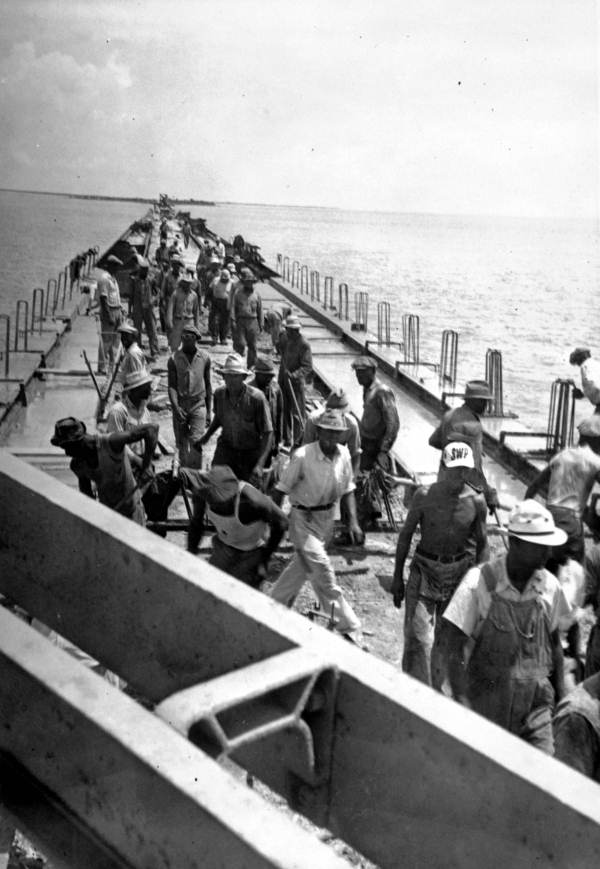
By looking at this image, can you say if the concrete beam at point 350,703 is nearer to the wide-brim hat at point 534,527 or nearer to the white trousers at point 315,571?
the wide-brim hat at point 534,527

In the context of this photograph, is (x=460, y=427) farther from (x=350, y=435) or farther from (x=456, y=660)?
(x=456, y=660)

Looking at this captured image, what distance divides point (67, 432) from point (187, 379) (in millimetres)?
3673

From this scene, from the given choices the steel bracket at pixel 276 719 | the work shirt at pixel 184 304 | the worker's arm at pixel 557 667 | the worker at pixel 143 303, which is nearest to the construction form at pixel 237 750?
the steel bracket at pixel 276 719

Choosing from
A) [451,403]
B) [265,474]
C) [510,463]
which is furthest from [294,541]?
[451,403]

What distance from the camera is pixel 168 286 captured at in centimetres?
1975

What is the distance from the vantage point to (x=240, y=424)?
25.8 ft

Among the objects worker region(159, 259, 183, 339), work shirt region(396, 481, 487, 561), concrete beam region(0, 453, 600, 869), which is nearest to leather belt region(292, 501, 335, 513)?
work shirt region(396, 481, 487, 561)

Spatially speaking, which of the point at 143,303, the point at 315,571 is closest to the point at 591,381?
the point at 315,571

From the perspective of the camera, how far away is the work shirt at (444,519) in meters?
5.53

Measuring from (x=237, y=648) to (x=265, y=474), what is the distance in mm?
5841

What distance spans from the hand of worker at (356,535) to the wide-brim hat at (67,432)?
256cm

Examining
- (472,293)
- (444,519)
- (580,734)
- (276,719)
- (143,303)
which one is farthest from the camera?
(472,293)

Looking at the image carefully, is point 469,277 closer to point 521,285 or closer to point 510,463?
point 521,285

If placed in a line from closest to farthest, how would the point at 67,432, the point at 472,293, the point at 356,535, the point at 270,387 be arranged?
the point at 67,432 < the point at 356,535 < the point at 270,387 < the point at 472,293
